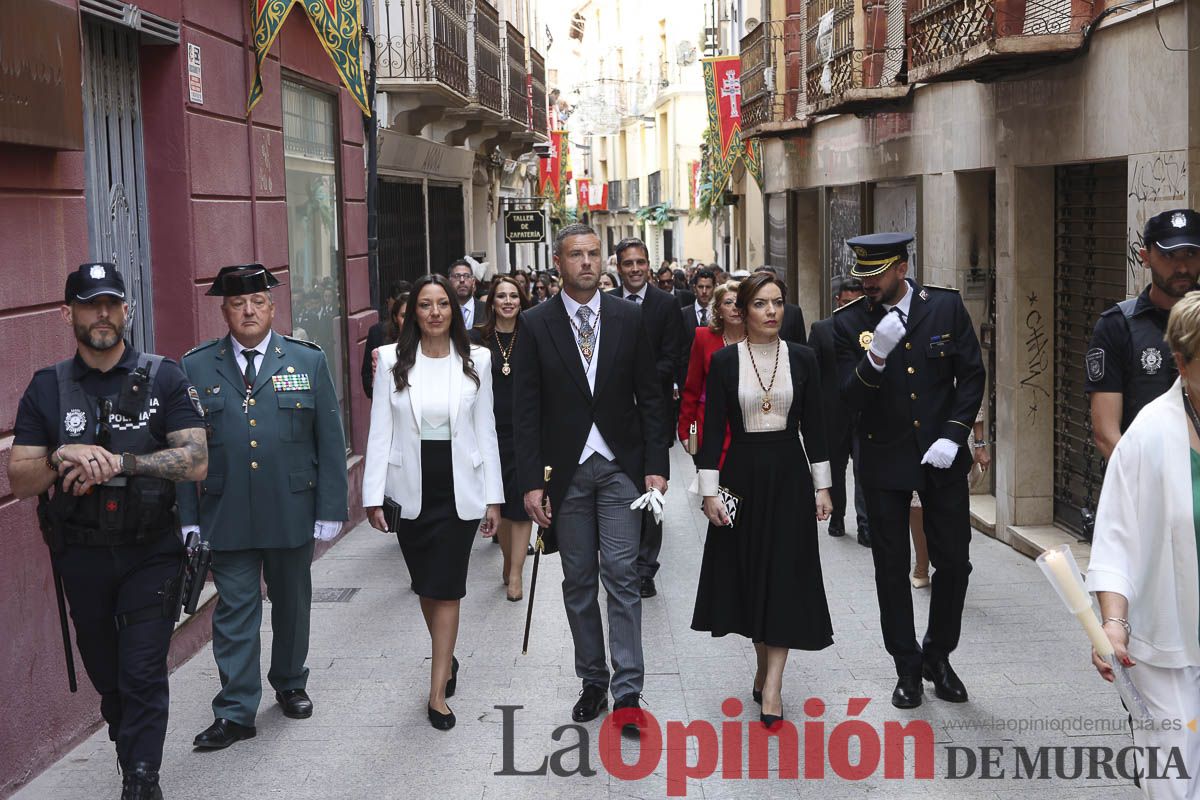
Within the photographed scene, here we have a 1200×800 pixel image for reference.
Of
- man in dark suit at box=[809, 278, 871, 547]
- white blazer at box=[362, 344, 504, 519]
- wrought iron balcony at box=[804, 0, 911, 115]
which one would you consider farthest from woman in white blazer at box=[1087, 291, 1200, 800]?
wrought iron balcony at box=[804, 0, 911, 115]

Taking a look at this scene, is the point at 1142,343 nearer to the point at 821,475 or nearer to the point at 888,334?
the point at 888,334

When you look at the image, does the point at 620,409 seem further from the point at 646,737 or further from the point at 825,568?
the point at 825,568

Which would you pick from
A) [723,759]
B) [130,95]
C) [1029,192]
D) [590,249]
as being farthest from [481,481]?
[1029,192]

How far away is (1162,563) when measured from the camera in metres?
3.84

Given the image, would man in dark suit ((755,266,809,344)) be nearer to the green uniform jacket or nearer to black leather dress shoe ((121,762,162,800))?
the green uniform jacket

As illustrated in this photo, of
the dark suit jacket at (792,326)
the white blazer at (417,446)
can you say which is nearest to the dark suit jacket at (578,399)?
the white blazer at (417,446)

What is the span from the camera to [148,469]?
527 centimetres

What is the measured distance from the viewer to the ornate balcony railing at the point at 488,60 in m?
21.0

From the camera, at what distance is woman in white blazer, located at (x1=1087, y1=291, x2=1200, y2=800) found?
3787mm

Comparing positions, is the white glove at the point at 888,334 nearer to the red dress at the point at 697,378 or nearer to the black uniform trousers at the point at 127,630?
the red dress at the point at 697,378

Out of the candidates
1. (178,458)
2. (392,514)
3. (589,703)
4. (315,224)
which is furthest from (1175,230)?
(315,224)

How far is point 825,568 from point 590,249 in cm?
425

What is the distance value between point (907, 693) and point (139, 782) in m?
3.28

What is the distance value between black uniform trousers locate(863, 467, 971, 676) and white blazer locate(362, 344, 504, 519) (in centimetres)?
177
